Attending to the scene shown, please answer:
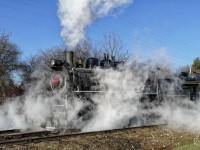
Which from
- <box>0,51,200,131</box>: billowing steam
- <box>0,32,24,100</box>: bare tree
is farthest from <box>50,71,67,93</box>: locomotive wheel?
<box>0,32,24,100</box>: bare tree

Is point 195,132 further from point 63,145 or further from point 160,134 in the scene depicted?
point 63,145

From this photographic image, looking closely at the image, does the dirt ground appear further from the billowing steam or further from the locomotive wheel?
the locomotive wheel

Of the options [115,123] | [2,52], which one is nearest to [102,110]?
[115,123]

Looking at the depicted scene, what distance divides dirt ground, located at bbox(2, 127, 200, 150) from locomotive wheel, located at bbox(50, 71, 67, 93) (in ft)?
9.49

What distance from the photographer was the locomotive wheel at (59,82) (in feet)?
47.5

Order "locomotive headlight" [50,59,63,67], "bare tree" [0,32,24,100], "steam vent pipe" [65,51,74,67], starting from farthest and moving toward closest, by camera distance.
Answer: "bare tree" [0,32,24,100] → "steam vent pipe" [65,51,74,67] → "locomotive headlight" [50,59,63,67]

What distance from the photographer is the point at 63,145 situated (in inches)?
395

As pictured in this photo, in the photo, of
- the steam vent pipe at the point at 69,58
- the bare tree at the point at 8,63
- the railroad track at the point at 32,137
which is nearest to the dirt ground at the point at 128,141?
the railroad track at the point at 32,137

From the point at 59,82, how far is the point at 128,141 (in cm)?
446

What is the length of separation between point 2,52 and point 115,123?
1096 inches

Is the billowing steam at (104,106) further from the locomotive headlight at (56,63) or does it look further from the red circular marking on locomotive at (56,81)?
→ the locomotive headlight at (56,63)

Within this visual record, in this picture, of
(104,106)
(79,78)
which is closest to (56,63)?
(79,78)

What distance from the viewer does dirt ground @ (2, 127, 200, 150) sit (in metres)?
10.0

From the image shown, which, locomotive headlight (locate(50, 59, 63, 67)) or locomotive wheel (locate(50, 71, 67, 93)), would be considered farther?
locomotive headlight (locate(50, 59, 63, 67))
